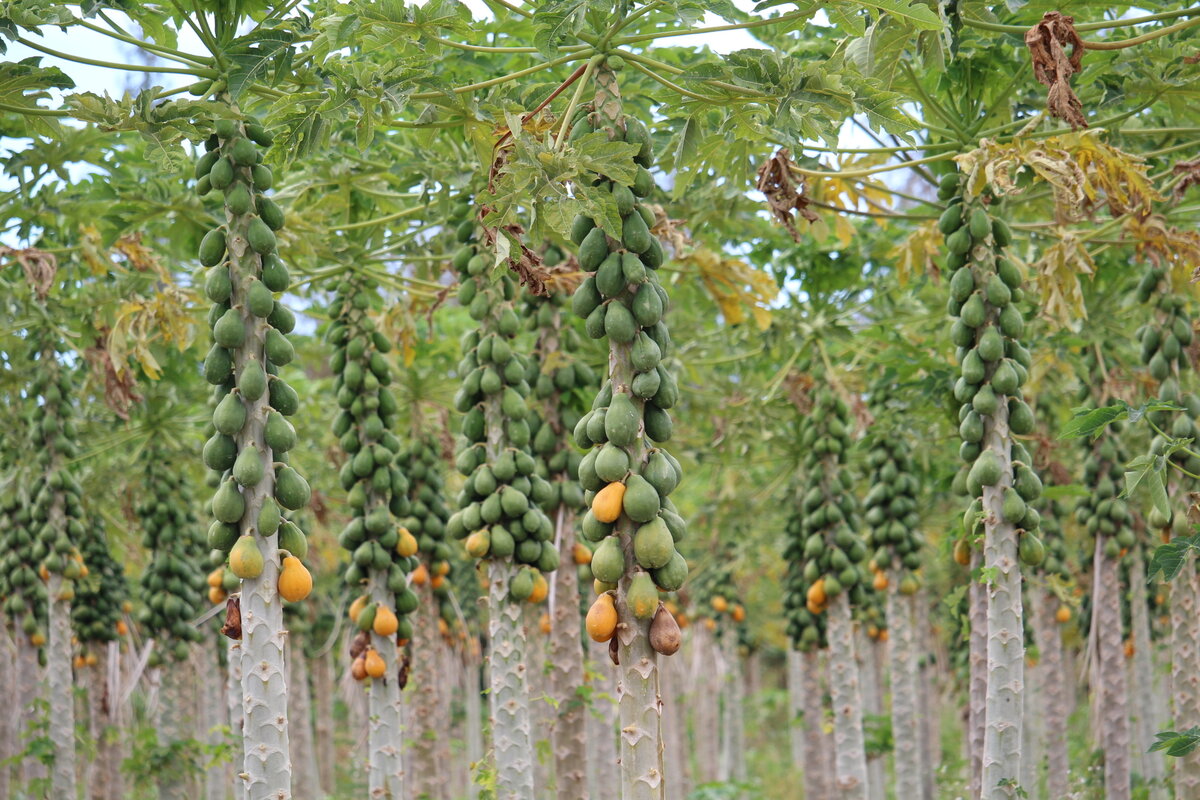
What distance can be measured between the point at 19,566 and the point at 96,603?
1.45m

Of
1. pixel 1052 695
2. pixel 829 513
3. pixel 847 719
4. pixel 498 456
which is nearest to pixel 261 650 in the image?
pixel 498 456

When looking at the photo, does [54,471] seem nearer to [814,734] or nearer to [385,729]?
[385,729]

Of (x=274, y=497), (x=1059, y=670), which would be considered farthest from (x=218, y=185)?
(x=1059, y=670)

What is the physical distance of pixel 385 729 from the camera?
6312 mm

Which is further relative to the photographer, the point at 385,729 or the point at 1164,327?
the point at 1164,327

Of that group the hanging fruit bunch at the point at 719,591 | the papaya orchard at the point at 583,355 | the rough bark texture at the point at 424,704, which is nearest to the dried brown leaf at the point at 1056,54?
the papaya orchard at the point at 583,355

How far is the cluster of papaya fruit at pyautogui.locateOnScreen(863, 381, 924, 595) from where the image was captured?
8.66 metres

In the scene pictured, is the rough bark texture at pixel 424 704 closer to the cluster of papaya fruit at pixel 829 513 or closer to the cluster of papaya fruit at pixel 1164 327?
the cluster of papaya fruit at pixel 829 513

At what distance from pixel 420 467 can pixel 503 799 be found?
3022 millimetres

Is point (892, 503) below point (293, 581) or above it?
above

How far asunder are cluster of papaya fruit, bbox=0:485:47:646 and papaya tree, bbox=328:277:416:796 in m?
4.29

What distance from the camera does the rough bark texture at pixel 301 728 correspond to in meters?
13.0

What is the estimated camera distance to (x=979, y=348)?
5.10 m

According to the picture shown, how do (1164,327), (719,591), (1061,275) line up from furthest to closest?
(719,591)
(1164,327)
(1061,275)
